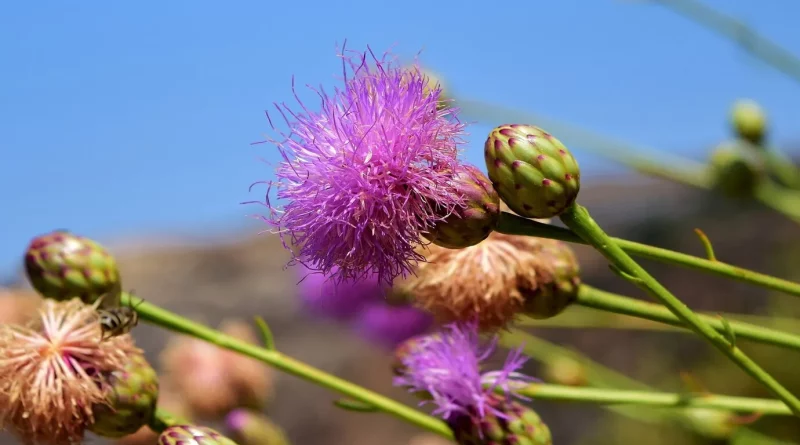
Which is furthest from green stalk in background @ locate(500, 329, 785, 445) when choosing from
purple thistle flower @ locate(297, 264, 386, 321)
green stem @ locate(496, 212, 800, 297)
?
green stem @ locate(496, 212, 800, 297)

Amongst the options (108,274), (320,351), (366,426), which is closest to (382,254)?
(108,274)

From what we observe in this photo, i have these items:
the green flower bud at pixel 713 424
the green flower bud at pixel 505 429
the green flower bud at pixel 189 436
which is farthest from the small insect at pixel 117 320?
the green flower bud at pixel 713 424

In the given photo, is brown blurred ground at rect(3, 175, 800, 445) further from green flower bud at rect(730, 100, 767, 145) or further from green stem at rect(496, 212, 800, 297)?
green stem at rect(496, 212, 800, 297)

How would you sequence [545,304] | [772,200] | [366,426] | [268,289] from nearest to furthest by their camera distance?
[545,304] → [772,200] → [366,426] → [268,289]

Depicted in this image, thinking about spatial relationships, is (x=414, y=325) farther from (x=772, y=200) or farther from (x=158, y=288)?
(x=158, y=288)

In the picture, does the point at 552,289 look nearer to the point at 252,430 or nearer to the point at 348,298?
the point at 348,298

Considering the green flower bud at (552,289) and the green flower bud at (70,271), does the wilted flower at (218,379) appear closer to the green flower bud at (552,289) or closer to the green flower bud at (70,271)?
the green flower bud at (70,271)
